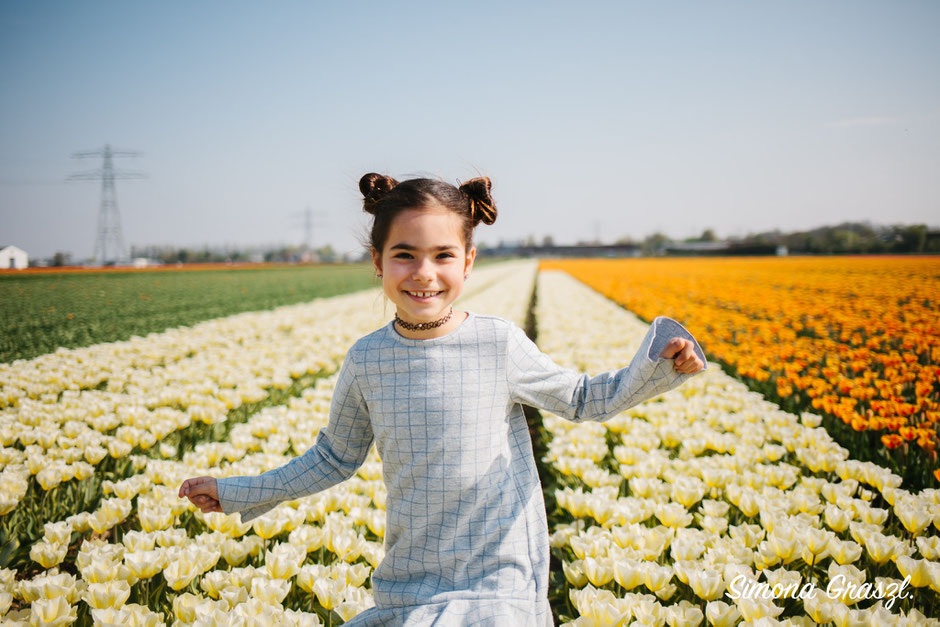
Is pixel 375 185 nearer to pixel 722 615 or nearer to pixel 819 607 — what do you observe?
pixel 722 615

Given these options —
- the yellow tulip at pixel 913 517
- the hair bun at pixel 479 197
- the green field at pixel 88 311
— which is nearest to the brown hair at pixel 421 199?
the hair bun at pixel 479 197

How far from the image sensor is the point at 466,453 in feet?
4.93

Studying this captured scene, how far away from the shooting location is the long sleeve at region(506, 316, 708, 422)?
A: 1.39m

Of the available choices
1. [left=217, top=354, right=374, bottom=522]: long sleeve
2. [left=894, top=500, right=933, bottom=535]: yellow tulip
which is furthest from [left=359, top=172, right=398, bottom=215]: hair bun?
[left=894, top=500, right=933, bottom=535]: yellow tulip

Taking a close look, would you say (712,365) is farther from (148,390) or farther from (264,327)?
(264,327)

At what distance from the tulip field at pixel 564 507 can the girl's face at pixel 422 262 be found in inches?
38.8

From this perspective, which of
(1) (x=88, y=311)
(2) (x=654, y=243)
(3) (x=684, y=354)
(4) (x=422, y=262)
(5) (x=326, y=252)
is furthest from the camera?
(5) (x=326, y=252)

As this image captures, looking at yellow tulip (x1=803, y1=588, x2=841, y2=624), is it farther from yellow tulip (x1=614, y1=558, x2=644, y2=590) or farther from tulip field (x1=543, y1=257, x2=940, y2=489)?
tulip field (x1=543, y1=257, x2=940, y2=489)

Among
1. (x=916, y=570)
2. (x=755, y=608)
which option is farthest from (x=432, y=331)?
(x=916, y=570)

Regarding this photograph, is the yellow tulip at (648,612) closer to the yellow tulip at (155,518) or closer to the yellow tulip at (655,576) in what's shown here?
the yellow tulip at (655,576)

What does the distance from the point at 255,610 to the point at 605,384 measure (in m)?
1.24

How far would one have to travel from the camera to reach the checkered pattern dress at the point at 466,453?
1440 millimetres

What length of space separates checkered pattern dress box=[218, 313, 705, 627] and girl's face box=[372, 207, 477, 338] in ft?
0.37

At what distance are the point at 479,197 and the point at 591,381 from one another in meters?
0.66
